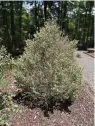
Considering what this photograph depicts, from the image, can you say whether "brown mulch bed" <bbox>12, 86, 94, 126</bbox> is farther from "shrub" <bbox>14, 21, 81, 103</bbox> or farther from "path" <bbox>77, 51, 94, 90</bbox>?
"path" <bbox>77, 51, 94, 90</bbox>

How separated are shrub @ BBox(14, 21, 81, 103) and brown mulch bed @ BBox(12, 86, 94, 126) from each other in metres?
0.35

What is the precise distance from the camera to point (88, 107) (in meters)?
5.42

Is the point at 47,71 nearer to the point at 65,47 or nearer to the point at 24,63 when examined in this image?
the point at 24,63

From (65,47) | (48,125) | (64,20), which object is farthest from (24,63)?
→ (64,20)

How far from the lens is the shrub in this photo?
5.04 metres

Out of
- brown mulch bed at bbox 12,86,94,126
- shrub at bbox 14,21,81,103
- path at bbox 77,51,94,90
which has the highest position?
shrub at bbox 14,21,81,103

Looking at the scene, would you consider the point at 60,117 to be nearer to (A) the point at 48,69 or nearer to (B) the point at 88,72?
(A) the point at 48,69

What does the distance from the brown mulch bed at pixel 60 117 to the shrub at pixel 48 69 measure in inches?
13.9

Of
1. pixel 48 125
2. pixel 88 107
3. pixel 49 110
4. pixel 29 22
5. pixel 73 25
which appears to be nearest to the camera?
pixel 48 125

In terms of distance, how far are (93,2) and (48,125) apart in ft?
106

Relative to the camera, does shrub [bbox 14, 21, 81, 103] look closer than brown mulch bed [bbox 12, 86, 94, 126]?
No

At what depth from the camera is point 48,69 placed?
16.8 feet

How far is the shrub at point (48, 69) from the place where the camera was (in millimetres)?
5035

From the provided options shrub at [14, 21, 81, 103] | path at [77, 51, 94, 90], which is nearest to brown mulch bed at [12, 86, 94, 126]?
shrub at [14, 21, 81, 103]
